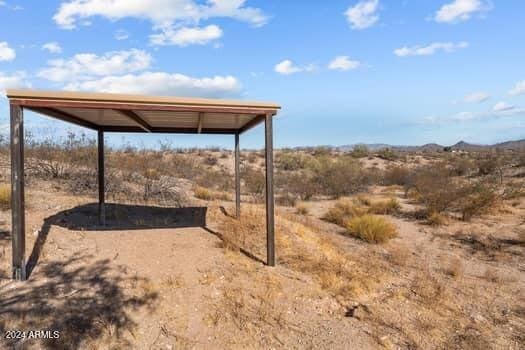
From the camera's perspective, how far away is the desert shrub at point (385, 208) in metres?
12.6

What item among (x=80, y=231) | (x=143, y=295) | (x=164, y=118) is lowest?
(x=143, y=295)

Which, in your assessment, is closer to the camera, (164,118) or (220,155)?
(164,118)

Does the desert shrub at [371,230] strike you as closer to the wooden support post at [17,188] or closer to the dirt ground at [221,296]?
the dirt ground at [221,296]

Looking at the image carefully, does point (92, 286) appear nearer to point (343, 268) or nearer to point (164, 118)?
point (164, 118)

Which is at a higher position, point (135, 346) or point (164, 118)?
point (164, 118)

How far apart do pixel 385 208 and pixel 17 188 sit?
10.9m

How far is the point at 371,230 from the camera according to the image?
8.84 m

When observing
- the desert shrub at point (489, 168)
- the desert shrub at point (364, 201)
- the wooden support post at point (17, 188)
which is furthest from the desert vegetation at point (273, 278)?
the desert shrub at point (489, 168)

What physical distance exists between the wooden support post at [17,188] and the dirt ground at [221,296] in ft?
0.79

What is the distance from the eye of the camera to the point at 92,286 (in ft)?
15.4

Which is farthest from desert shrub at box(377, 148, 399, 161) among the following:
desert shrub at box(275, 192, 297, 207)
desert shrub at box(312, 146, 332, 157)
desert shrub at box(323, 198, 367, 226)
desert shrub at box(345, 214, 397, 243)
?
desert shrub at box(345, 214, 397, 243)

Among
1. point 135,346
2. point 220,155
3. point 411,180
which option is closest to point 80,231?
point 135,346

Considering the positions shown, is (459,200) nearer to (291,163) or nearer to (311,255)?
(311,255)

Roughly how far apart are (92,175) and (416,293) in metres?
10.6
